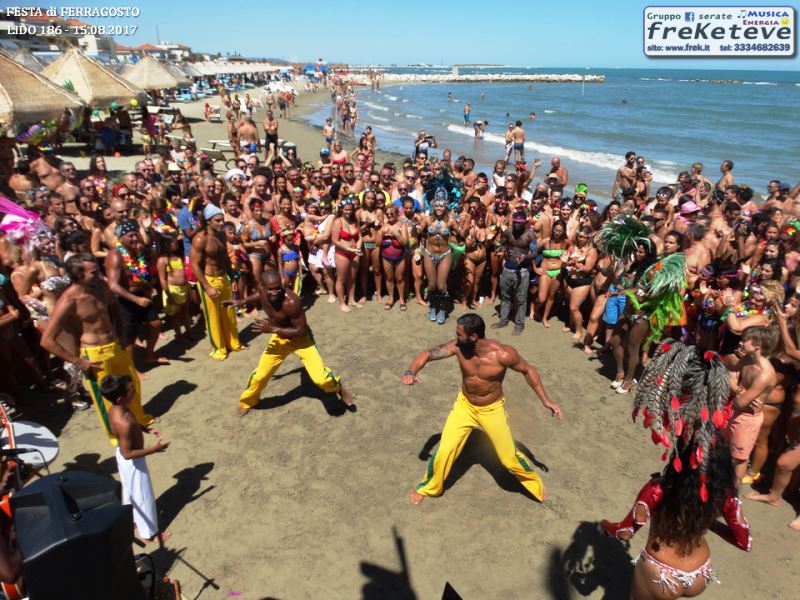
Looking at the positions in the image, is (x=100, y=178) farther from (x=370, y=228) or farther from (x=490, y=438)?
(x=490, y=438)

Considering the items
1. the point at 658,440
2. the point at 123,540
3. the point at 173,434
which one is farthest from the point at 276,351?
the point at 658,440

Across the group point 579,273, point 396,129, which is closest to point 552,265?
point 579,273

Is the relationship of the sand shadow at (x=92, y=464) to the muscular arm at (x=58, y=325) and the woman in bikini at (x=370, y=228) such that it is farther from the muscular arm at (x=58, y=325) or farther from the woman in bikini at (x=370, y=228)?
the woman in bikini at (x=370, y=228)

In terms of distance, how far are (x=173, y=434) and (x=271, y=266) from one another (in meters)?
3.39

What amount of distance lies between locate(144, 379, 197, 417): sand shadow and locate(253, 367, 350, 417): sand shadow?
41.3 inches

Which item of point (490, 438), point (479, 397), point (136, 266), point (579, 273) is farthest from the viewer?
point (579, 273)

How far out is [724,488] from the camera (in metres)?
2.75

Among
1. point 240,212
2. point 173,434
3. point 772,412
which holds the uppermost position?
point 240,212

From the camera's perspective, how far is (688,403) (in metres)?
2.68

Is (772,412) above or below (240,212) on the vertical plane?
below

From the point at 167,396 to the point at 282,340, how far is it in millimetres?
1883

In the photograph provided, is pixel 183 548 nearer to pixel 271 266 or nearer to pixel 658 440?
pixel 658 440

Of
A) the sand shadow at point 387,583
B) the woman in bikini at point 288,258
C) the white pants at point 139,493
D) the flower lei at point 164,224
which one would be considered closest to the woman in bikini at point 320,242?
the woman in bikini at point 288,258

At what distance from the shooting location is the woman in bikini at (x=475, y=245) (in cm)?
784
